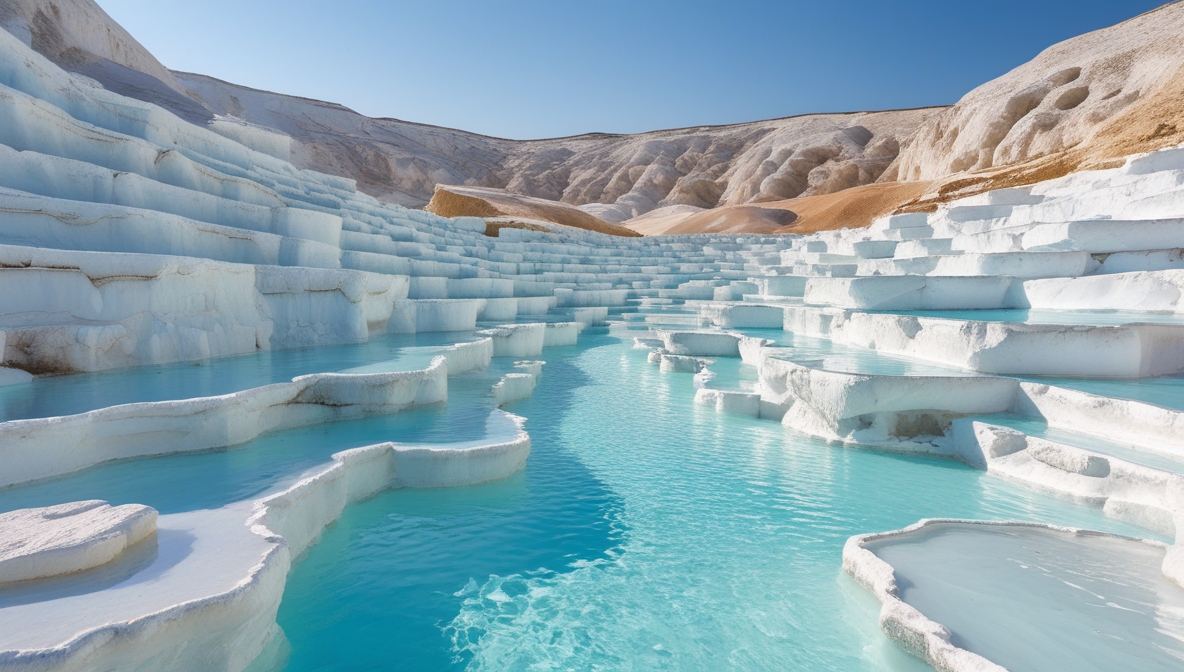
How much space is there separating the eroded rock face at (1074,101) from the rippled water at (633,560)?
11607mm

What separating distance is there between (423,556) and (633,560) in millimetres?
988

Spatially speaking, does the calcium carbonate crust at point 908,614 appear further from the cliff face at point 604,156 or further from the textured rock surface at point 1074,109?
the cliff face at point 604,156

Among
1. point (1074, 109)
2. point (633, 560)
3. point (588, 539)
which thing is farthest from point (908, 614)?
point (1074, 109)

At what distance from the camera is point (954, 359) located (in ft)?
16.0

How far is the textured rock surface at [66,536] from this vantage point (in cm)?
190

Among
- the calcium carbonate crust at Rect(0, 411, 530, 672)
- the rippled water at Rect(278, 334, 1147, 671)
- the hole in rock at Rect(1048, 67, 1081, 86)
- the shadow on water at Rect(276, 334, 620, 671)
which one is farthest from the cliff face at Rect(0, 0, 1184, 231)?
the rippled water at Rect(278, 334, 1147, 671)

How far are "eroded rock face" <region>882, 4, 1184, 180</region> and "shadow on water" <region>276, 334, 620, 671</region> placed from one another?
42.7 ft

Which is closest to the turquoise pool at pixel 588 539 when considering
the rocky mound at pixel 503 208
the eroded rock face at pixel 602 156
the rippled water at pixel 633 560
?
the rippled water at pixel 633 560

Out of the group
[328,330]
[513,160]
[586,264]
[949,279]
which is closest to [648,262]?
[586,264]

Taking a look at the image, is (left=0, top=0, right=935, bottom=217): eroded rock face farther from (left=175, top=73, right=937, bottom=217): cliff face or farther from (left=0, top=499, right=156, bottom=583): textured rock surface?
(left=0, top=499, right=156, bottom=583): textured rock surface

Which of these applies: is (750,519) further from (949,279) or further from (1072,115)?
(1072,115)

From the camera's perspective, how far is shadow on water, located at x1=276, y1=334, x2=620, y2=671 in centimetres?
230

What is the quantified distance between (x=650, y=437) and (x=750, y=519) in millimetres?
1560

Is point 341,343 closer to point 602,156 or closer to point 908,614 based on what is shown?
point 908,614
